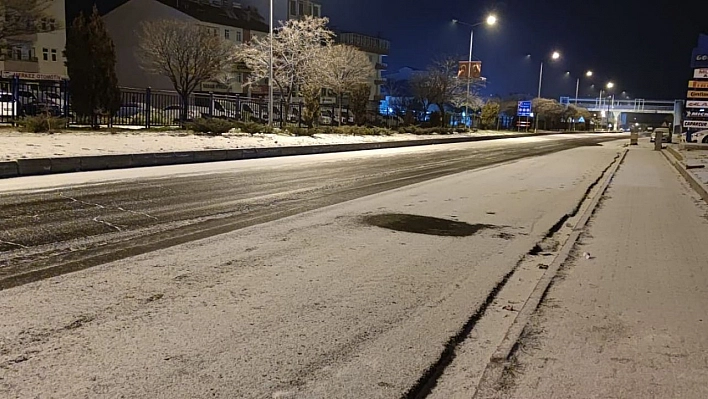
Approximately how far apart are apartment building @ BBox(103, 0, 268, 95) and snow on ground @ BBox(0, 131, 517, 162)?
28496 mm

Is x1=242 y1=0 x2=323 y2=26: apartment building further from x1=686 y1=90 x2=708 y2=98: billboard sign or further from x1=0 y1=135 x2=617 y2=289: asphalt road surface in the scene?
x1=0 y1=135 x2=617 y2=289: asphalt road surface

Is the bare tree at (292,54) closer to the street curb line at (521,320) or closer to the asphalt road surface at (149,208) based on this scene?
the asphalt road surface at (149,208)

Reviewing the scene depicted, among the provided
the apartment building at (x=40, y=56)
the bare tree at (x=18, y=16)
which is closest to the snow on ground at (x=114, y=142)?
the bare tree at (x=18, y=16)

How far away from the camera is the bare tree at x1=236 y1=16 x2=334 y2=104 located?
35.4m

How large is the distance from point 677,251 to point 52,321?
7158mm

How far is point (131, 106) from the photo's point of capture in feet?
97.1

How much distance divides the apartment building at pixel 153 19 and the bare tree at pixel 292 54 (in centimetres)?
1386

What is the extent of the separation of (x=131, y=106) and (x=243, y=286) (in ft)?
88.9

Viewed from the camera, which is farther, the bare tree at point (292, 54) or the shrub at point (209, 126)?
the bare tree at point (292, 54)

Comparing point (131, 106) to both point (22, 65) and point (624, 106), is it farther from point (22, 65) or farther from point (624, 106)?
point (624, 106)

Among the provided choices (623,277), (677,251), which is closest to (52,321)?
(623,277)

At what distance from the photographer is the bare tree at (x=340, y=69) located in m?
36.8

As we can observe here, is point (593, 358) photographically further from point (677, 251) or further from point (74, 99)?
point (74, 99)

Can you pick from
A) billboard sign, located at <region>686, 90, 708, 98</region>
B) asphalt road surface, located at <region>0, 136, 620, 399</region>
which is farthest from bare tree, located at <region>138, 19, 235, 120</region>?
billboard sign, located at <region>686, 90, 708, 98</region>
